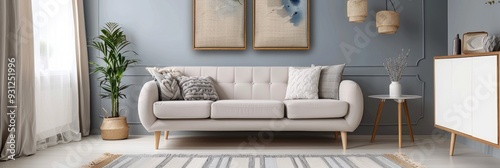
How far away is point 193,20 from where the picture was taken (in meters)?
4.97

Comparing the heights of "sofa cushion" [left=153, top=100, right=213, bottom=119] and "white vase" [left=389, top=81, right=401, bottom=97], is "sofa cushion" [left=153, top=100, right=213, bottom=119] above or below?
below

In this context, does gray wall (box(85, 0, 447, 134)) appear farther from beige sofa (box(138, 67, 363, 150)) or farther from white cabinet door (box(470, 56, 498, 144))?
white cabinet door (box(470, 56, 498, 144))

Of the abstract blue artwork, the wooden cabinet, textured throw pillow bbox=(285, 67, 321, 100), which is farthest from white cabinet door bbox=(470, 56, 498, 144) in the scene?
the abstract blue artwork

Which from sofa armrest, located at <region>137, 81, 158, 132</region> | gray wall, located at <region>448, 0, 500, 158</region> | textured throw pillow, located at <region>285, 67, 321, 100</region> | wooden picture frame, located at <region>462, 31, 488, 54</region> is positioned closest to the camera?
wooden picture frame, located at <region>462, 31, 488, 54</region>

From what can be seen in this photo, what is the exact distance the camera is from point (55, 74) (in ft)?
14.5

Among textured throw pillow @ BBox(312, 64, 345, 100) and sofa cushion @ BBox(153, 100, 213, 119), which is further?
textured throw pillow @ BBox(312, 64, 345, 100)

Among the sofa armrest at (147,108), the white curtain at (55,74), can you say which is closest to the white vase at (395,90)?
the sofa armrest at (147,108)

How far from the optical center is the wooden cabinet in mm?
3139

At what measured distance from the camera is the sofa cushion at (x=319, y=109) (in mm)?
3992

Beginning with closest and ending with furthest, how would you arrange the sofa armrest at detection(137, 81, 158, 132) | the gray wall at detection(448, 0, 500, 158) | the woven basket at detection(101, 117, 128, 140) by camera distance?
1. the gray wall at detection(448, 0, 500, 158)
2. the sofa armrest at detection(137, 81, 158, 132)
3. the woven basket at detection(101, 117, 128, 140)

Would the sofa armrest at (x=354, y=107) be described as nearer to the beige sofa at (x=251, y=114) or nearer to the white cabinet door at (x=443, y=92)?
the beige sofa at (x=251, y=114)

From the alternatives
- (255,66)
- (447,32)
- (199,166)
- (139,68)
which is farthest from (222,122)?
(447,32)

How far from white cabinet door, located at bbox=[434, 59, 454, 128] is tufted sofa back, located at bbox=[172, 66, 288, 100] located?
1.45 meters

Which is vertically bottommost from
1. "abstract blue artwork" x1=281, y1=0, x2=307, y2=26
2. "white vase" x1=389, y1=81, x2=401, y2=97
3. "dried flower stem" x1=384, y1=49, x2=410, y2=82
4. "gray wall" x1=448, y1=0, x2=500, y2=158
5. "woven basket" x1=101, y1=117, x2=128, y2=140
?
"woven basket" x1=101, y1=117, x2=128, y2=140
